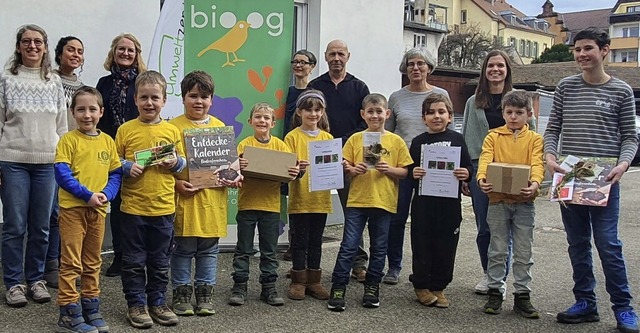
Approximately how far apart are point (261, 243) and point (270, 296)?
1.38 ft

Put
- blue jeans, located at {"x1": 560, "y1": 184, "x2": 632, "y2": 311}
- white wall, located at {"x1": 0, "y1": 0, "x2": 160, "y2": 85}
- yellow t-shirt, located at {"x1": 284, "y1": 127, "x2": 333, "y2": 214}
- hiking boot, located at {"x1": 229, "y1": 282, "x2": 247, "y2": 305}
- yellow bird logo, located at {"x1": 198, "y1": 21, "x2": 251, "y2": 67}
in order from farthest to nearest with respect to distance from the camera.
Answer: yellow bird logo, located at {"x1": 198, "y1": 21, "x2": 251, "y2": 67}
white wall, located at {"x1": 0, "y1": 0, "x2": 160, "y2": 85}
yellow t-shirt, located at {"x1": 284, "y1": 127, "x2": 333, "y2": 214}
hiking boot, located at {"x1": 229, "y1": 282, "x2": 247, "y2": 305}
blue jeans, located at {"x1": 560, "y1": 184, "x2": 632, "y2": 311}

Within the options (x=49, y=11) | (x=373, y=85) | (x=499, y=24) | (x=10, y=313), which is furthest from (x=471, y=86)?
(x=499, y=24)

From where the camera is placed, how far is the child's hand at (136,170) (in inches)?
180

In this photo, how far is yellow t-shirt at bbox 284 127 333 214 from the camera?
5496 mm

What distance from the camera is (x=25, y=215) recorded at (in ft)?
16.9

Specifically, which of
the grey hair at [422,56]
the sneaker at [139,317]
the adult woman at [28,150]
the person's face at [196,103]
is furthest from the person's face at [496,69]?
the adult woman at [28,150]

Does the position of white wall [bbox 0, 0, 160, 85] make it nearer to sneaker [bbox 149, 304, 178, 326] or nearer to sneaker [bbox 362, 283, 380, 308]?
sneaker [bbox 149, 304, 178, 326]

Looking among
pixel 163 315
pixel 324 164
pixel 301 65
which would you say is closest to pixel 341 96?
pixel 301 65

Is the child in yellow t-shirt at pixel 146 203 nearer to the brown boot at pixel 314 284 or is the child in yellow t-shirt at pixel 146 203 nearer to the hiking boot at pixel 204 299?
the hiking boot at pixel 204 299

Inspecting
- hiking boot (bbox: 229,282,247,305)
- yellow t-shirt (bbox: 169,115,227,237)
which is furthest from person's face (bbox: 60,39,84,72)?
hiking boot (bbox: 229,282,247,305)

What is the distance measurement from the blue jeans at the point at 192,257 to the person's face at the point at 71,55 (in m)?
1.77

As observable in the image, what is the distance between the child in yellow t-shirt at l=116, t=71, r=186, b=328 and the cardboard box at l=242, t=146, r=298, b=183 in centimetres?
52

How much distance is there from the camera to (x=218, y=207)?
5.03m

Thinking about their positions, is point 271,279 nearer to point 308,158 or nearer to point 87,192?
point 308,158
